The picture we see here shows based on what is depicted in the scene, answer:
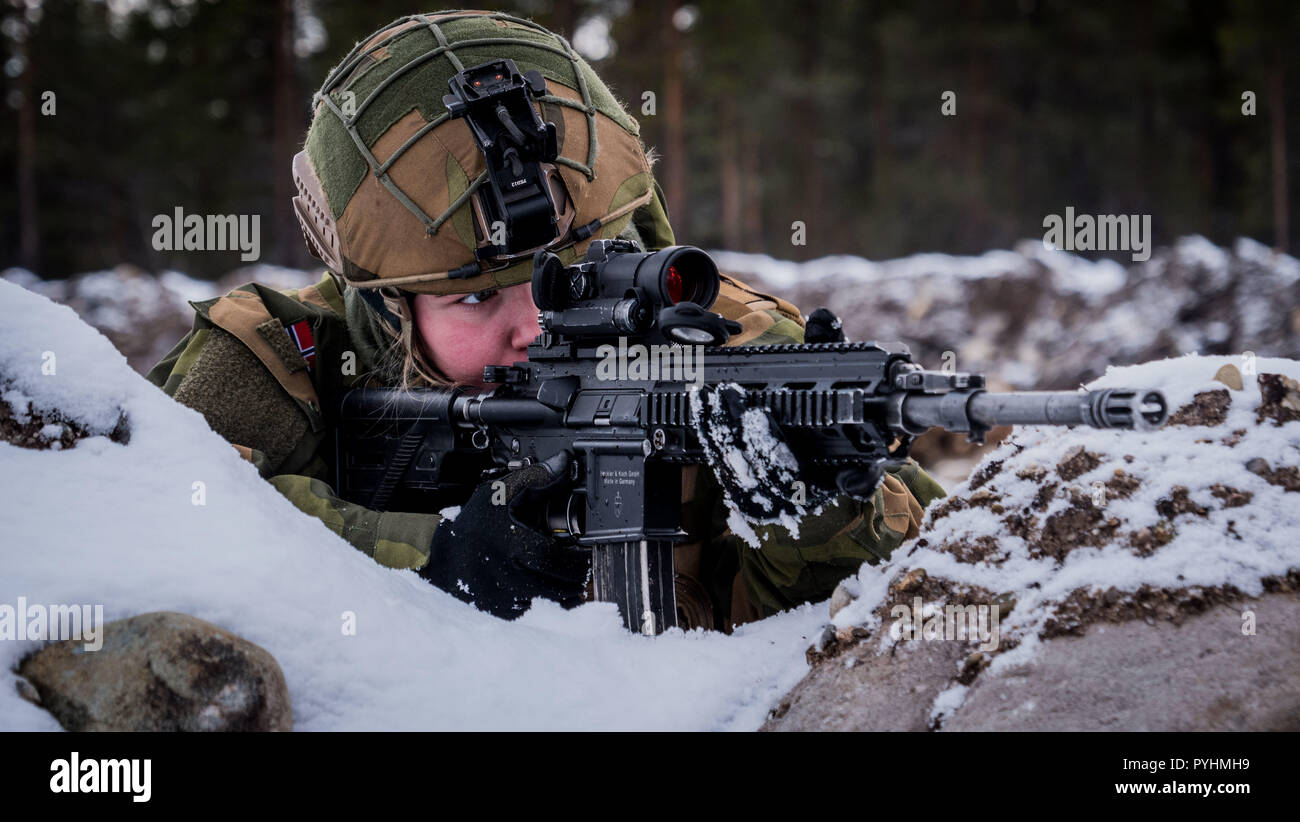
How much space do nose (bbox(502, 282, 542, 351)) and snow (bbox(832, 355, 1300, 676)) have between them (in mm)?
1323

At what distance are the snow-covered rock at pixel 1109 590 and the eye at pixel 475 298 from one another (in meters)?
1.47

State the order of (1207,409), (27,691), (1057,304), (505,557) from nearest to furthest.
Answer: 1. (27,691)
2. (1207,409)
3. (505,557)
4. (1057,304)

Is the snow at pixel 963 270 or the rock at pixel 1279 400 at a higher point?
the snow at pixel 963 270

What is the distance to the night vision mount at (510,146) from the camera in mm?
3207

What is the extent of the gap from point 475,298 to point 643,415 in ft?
2.73

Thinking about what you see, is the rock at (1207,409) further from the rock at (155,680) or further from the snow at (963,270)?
the snow at (963,270)

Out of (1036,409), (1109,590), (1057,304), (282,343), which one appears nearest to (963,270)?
(1057,304)

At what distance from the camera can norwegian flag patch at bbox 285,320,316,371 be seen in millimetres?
3662

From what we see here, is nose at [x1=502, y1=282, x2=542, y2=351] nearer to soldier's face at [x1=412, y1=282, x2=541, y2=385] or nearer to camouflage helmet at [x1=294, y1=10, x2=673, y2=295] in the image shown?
soldier's face at [x1=412, y1=282, x2=541, y2=385]

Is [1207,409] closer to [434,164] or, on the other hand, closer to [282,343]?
[434,164]

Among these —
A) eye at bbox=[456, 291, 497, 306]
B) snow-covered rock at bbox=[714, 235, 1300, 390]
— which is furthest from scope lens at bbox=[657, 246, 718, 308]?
snow-covered rock at bbox=[714, 235, 1300, 390]

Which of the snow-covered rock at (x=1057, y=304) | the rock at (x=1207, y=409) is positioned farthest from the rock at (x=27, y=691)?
the snow-covered rock at (x=1057, y=304)

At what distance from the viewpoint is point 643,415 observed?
2947mm
